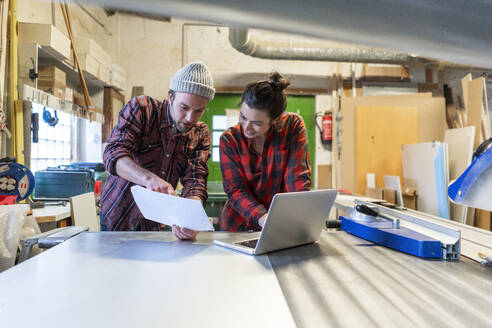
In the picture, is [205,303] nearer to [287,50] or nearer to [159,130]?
[159,130]

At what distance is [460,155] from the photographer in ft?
10.4

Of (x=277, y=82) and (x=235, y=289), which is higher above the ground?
(x=277, y=82)

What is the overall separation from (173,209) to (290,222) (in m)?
0.33

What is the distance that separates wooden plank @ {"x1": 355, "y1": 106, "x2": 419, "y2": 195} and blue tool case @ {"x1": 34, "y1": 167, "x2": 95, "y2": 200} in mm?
2842

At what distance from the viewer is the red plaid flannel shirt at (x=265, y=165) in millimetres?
1343

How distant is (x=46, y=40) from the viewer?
7.18ft

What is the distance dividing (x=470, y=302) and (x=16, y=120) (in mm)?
2407

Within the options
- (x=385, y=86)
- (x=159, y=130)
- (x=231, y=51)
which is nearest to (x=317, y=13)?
(x=159, y=130)

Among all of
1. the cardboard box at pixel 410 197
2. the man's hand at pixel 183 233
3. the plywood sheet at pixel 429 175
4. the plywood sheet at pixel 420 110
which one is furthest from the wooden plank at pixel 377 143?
the man's hand at pixel 183 233

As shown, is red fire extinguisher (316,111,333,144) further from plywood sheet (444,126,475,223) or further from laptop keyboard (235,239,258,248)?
laptop keyboard (235,239,258,248)

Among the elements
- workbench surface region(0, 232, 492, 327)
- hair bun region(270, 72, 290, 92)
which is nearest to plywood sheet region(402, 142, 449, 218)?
hair bun region(270, 72, 290, 92)

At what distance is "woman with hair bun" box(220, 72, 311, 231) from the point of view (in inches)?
50.7

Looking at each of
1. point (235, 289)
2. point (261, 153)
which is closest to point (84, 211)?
point (261, 153)

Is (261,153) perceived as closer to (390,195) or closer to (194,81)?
(194,81)
